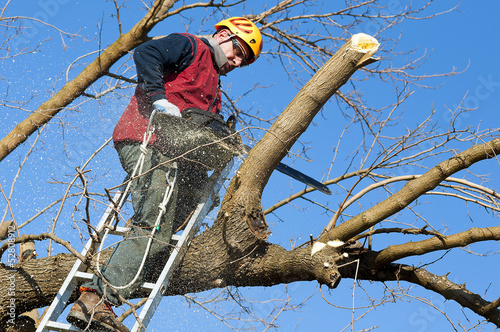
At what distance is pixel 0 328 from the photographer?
3.96 m

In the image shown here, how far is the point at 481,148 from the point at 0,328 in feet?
12.3

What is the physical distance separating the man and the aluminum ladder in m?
0.08

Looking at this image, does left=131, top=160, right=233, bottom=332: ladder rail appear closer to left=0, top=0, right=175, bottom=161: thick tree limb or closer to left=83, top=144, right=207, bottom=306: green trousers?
left=83, top=144, right=207, bottom=306: green trousers

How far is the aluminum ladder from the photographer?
2965 mm

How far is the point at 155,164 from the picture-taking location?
3424 mm

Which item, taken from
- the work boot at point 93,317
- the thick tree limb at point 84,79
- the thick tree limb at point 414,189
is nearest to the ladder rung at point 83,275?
the work boot at point 93,317

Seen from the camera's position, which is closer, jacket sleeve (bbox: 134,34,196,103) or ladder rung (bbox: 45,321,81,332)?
ladder rung (bbox: 45,321,81,332)

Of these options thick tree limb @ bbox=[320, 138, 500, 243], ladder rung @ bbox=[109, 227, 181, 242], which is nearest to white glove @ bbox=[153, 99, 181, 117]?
ladder rung @ bbox=[109, 227, 181, 242]

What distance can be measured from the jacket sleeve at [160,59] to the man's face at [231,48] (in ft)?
1.27

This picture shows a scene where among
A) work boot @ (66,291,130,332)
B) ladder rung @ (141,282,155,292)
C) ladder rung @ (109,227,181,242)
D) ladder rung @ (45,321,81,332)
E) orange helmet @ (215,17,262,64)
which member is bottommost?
ladder rung @ (45,321,81,332)

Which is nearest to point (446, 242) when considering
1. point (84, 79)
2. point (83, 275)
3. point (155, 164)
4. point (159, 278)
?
point (159, 278)

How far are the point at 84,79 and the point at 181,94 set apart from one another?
2.33 m

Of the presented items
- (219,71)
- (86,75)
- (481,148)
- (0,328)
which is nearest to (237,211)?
(219,71)

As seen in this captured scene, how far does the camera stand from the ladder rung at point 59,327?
2.94m
